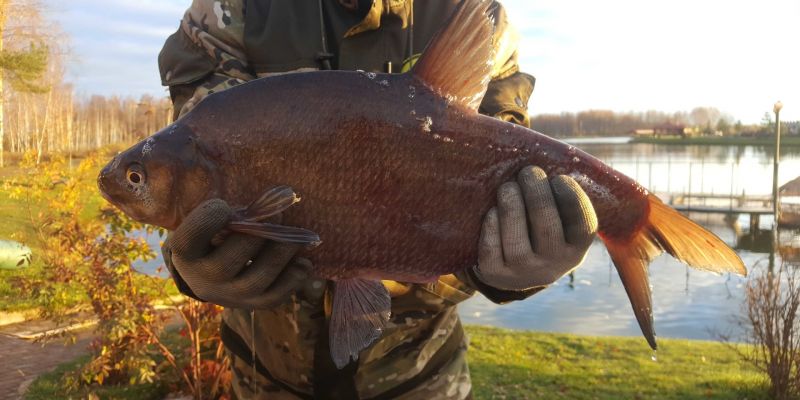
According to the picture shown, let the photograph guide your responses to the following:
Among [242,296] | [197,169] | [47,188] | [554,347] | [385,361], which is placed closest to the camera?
[197,169]

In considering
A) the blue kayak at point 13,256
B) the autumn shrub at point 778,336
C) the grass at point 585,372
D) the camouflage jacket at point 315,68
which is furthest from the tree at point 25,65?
the camouflage jacket at point 315,68

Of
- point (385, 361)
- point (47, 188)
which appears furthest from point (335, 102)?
point (47, 188)

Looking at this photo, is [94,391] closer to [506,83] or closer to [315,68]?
[315,68]

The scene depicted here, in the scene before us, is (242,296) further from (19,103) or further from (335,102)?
(19,103)

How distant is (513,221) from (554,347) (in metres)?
11.3

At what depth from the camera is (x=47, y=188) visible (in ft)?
36.2

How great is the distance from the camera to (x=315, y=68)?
2711mm

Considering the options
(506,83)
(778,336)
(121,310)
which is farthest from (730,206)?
(506,83)

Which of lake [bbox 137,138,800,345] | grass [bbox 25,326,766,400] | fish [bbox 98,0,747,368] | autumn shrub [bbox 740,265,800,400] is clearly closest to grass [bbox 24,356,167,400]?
grass [bbox 25,326,766,400]

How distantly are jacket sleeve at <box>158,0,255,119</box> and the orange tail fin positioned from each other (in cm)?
181

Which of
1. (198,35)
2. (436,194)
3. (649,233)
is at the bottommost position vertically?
(649,233)

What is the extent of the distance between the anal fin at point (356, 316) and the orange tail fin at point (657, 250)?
0.86 metres

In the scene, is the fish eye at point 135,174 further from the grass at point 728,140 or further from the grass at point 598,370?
the grass at point 728,140

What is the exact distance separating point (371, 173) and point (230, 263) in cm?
56
